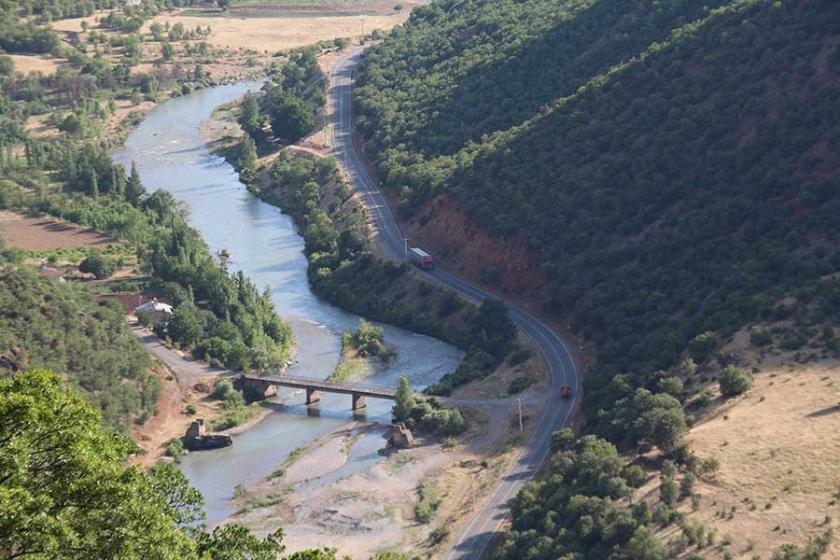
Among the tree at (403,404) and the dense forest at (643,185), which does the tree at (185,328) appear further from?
the dense forest at (643,185)

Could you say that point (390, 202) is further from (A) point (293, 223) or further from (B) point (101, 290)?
(B) point (101, 290)

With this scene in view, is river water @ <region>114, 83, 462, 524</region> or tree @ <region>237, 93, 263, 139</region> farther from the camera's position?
tree @ <region>237, 93, 263, 139</region>

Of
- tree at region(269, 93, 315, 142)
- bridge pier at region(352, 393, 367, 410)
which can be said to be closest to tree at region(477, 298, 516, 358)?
bridge pier at region(352, 393, 367, 410)

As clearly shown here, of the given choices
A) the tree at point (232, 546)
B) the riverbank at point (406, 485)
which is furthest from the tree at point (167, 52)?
the tree at point (232, 546)

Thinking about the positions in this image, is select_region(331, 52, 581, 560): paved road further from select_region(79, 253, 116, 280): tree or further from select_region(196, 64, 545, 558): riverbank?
select_region(79, 253, 116, 280): tree

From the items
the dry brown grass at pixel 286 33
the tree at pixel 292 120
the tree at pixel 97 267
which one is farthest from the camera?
the dry brown grass at pixel 286 33

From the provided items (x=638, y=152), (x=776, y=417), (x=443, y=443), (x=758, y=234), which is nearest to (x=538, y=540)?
(x=776, y=417)

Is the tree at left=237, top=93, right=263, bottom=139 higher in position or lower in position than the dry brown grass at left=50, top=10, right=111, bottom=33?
lower
